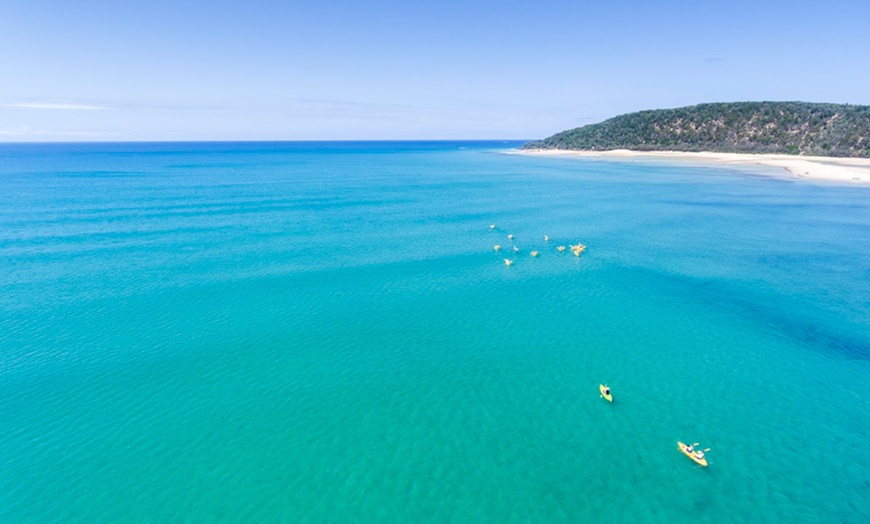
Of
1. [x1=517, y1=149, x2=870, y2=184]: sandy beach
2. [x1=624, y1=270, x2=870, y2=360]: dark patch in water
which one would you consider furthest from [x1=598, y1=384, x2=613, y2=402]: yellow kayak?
[x1=517, y1=149, x2=870, y2=184]: sandy beach

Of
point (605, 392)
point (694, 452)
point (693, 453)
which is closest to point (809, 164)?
point (605, 392)

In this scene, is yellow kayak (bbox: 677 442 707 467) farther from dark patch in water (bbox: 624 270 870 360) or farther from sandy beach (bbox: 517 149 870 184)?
sandy beach (bbox: 517 149 870 184)

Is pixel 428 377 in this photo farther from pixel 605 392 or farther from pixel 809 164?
pixel 809 164

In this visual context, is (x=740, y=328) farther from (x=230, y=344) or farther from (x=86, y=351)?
(x=86, y=351)

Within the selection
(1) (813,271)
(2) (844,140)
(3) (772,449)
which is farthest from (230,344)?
(2) (844,140)

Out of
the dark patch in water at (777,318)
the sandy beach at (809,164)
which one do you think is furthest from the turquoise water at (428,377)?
the sandy beach at (809,164)

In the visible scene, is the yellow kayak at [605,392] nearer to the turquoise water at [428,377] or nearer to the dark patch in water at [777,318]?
the turquoise water at [428,377]
